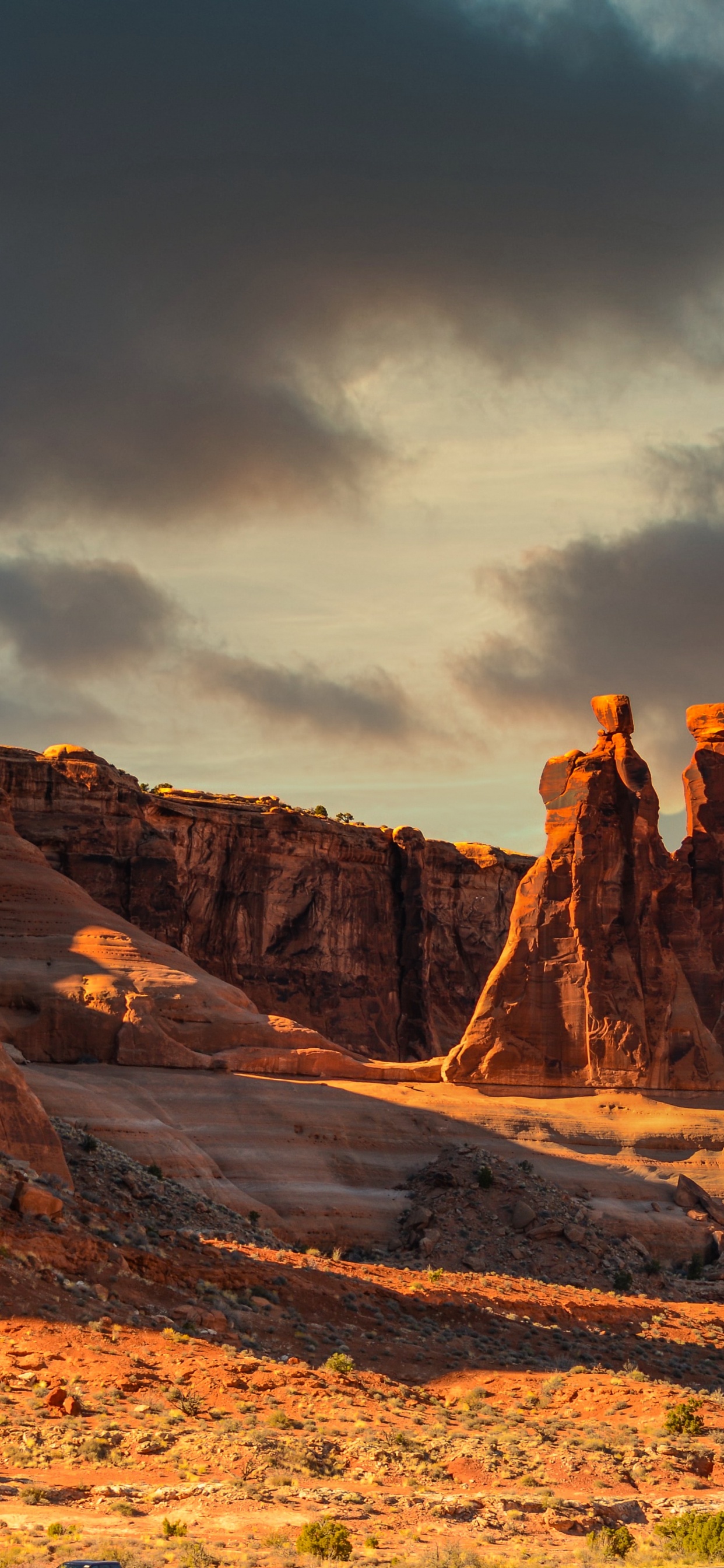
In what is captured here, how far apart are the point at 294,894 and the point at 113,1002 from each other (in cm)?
3749

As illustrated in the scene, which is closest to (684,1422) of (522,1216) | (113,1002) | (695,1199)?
(522,1216)

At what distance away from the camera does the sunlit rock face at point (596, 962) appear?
56406 mm

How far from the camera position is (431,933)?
93.4 metres

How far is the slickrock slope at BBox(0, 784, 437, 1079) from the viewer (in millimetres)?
49281

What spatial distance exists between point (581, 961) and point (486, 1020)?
380 centimetres

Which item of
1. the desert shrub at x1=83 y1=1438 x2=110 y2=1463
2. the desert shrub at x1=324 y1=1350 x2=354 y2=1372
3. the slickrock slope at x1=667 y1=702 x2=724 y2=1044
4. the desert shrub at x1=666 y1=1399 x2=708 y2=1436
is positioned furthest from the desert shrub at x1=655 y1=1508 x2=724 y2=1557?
the slickrock slope at x1=667 y1=702 x2=724 y2=1044

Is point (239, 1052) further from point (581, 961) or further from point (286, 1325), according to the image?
point (286, 1325)

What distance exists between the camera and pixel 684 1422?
1041 inches

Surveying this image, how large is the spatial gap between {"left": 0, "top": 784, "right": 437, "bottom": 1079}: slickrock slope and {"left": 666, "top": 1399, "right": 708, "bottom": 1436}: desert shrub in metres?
24.7

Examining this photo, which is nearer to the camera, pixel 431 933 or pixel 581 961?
pixel 581 961

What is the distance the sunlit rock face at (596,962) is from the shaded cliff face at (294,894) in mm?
21471

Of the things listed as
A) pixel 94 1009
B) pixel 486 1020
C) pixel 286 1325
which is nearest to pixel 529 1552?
pixel 286 1325

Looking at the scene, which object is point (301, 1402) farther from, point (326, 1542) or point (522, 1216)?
point (522, 1216)

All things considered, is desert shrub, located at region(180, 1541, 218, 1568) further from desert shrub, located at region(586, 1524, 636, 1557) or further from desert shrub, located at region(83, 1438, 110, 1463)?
desert shrub, located at region(586, 1524, 636, 1557)
